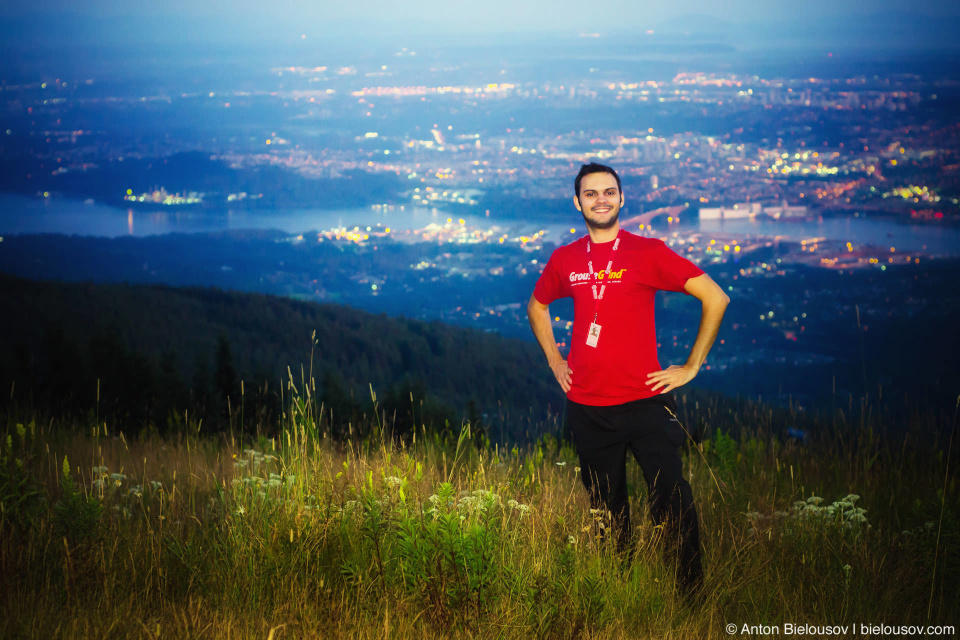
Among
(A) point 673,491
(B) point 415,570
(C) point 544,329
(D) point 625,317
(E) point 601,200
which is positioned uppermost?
(E) point 601,200

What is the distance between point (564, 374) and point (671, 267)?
0.72 meters

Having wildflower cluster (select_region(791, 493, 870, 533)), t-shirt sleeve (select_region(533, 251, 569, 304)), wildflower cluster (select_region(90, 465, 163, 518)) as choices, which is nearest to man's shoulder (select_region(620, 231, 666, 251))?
t-shirt sleeve (select_region(533, 251, 569, 304))

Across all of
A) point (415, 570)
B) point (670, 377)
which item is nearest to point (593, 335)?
point (670, 377)

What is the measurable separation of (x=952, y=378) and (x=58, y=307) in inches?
1799

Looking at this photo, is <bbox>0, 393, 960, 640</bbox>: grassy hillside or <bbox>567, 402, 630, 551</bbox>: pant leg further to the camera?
<bbox>567, 402, 630, 551</bbox>: pant leg

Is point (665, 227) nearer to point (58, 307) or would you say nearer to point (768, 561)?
point (58, 307)

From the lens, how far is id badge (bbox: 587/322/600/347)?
3.53m

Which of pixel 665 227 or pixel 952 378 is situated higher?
pixel 665 227

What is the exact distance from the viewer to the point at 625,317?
3539mm

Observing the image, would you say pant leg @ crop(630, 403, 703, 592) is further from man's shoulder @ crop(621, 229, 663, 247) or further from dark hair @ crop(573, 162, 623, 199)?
dark hair @ crop(573, 162, 623, 199)

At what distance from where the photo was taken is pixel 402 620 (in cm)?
308

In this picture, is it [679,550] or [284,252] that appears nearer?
[679,550]

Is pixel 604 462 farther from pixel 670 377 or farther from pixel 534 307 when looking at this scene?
pixel 534 307

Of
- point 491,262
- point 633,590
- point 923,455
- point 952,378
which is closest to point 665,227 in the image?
point 491,262
